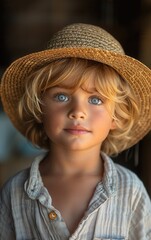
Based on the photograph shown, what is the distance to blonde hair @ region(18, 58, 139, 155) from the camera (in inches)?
51.9

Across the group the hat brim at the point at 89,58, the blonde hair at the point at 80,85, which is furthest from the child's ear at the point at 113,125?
the hat brim at the point at 89,58

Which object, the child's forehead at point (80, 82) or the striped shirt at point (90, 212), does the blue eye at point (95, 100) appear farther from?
the striped shirt at point (90, 212)

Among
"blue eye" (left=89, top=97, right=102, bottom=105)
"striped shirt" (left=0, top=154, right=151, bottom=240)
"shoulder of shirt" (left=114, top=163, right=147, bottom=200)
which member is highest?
"blue eye" (left=89, top=97, right=102, bottom=105)

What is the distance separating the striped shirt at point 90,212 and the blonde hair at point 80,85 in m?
0.14

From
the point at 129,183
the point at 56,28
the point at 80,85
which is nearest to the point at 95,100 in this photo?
the point at 80,85

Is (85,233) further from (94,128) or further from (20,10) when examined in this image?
(20,10)

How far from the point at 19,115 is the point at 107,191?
1.35 feet

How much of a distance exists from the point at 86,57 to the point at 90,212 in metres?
0.45

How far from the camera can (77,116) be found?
1.28 m

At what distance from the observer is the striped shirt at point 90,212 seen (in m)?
1.32

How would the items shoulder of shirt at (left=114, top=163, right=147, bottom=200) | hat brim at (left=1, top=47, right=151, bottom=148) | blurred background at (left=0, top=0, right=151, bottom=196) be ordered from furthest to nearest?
A: blurred background at (left=0, top=0, right=151, bottom=196)
shoulder of shirt at (left=114, top=163, right=147, bottom=200)
hat brim at (left=1, top=47, right=151, bottom=148)

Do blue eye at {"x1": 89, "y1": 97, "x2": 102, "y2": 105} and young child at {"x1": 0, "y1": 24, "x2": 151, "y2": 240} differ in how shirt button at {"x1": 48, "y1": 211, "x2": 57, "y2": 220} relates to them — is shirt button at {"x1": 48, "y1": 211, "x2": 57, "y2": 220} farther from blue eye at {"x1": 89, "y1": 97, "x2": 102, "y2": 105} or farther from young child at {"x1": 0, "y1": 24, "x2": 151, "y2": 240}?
blue eye at {"x1": 89, "y1": 97, "x2": 102, "y2": 105}

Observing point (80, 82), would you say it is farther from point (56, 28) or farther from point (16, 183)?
point (56, 28)

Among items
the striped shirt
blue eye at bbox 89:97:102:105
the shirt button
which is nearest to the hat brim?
blue eye at bbox 89:97:102:105
